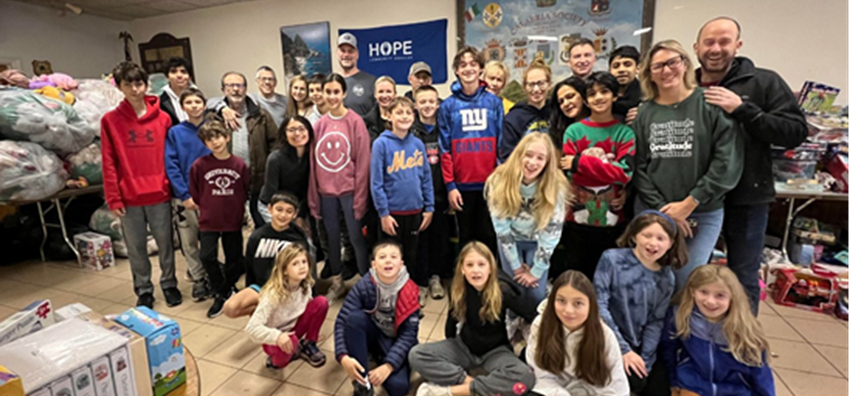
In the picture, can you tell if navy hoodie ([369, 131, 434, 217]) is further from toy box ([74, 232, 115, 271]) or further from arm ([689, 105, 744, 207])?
toy box ([74, 232, 115, 271])

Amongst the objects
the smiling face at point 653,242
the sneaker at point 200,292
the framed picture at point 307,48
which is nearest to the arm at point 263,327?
the sneaker at point 200,292

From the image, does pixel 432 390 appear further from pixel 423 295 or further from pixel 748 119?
pixel 748 119

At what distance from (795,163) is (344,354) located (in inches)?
124

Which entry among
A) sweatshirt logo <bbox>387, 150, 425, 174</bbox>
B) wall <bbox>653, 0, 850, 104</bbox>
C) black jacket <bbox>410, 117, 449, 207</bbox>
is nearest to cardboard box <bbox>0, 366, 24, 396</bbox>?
sweatshirt logo <bbox>387, 150, 425, 174</bbox>

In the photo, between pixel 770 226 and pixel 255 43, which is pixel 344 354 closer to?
pixel 770 226

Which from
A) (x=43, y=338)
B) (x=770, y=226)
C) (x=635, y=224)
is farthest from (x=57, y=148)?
(x=770, y=226)

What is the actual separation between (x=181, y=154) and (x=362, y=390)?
1765 millimetres

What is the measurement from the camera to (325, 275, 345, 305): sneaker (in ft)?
8.57

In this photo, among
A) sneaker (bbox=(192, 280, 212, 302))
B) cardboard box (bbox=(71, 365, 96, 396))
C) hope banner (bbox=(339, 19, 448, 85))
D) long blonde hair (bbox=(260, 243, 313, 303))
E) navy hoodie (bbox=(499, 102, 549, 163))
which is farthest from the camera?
hope banner (bbox=(339, 19, 448, 85))

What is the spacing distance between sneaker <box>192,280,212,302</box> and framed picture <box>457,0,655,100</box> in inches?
105

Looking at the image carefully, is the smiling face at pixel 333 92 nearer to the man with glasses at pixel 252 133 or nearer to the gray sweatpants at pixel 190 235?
the man with glasses at pixel 252 133

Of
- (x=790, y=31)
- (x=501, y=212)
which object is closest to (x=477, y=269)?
(x=501, y=212)

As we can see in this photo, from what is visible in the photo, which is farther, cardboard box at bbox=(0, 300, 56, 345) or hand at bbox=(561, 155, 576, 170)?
hand at bbox=(561, 155, 576, 170)

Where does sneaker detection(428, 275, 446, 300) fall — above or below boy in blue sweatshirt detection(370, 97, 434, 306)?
below
